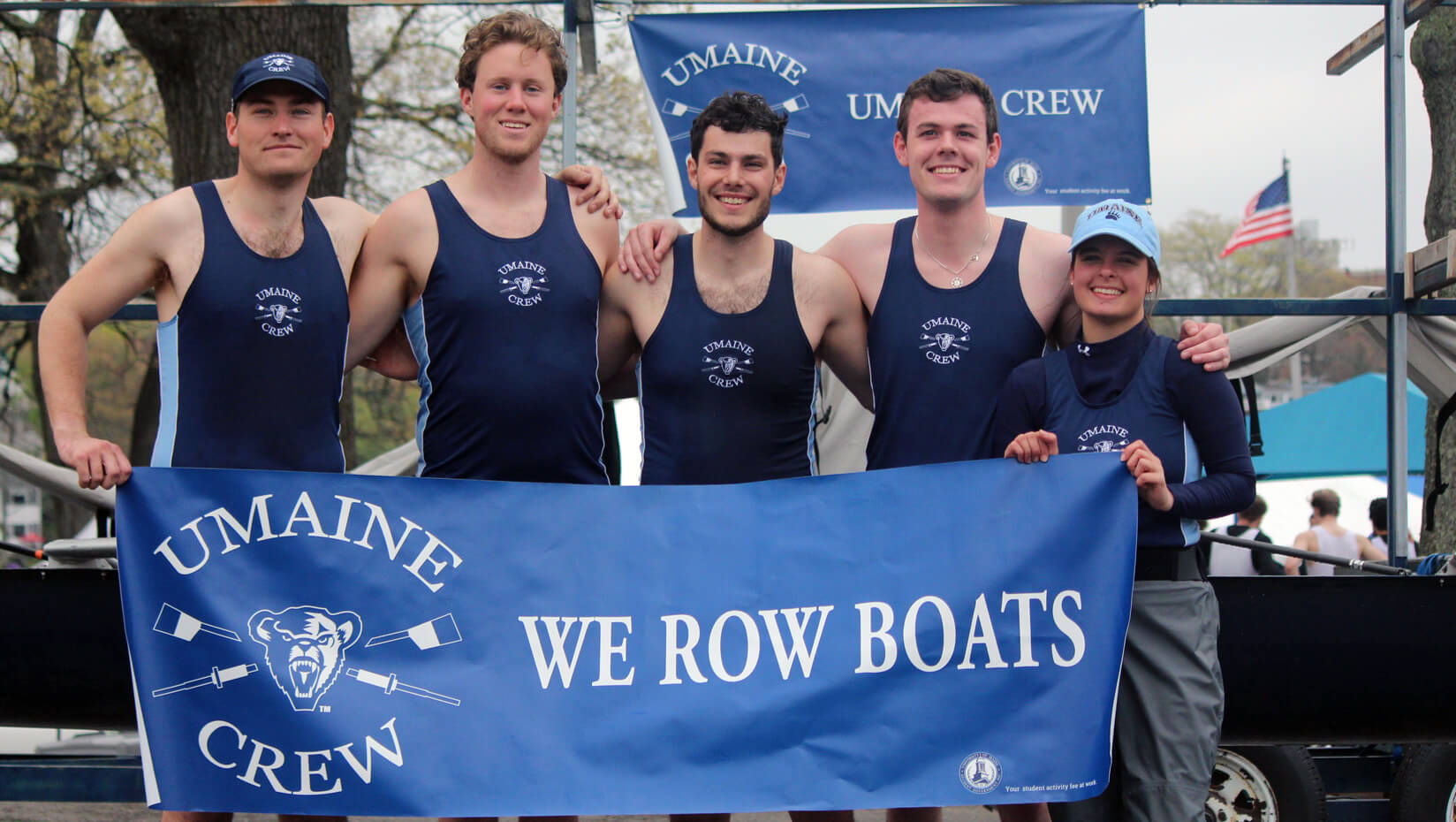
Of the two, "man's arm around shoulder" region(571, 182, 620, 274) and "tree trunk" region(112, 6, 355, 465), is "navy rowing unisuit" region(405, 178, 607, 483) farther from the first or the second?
"tree trunk" region(112, 6, 355, 465)

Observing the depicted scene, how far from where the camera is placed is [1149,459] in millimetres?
3049

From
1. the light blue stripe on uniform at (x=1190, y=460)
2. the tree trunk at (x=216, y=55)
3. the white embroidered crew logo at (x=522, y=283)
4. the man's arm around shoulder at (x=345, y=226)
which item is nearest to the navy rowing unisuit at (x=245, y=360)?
the man's arm around shoulder at (x=345, y=226)

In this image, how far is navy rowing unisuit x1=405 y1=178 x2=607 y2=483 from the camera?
3365 millimetres

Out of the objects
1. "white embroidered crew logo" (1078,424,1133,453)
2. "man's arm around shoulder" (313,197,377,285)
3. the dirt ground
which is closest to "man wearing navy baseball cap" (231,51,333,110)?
"man's arm around shoulder" (313,197,377,285)

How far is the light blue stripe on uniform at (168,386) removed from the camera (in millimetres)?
3295

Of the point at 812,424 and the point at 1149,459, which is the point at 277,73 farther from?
the point at 1149,459

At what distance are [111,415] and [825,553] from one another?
38.5m

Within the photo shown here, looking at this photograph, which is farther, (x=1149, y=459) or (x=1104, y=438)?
(x=1104, y=438)

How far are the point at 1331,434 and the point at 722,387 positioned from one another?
14586mm

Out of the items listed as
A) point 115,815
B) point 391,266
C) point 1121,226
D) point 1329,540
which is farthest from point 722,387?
point 1329,540

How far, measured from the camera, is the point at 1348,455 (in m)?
15.7

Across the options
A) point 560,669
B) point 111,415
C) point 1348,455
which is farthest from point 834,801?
point 111,415

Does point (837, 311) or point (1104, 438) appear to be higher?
point (837, 311)

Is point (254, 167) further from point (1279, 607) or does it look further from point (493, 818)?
point (1279, 607)
